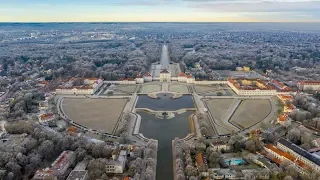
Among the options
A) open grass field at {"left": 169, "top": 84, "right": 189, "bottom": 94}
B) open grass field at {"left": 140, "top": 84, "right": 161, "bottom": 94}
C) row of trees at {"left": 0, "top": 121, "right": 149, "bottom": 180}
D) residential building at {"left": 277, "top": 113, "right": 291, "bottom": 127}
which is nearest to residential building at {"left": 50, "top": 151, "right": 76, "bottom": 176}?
row of trees at {"left": 0, "top": 121, "right": 149, "bottom": 180}

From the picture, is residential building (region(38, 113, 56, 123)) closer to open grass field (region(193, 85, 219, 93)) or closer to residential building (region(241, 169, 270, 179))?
residential building (region(241, 169, 270, 179))

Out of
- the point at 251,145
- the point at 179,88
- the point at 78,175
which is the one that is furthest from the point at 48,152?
the point at 179,88

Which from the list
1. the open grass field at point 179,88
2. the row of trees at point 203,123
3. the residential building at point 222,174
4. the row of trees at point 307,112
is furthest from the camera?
the open grass field at point 179,88

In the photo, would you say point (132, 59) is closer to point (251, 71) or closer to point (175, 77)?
point (175, 77)

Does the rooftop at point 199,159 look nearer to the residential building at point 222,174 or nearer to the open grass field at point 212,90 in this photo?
the residential building at point 222,174

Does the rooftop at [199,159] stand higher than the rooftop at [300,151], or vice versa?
the rooftop at [300,151]

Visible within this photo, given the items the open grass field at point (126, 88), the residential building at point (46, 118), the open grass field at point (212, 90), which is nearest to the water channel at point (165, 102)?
the open grass field at point (212, 90)

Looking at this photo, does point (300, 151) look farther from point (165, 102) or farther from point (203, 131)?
point (165, 102)
